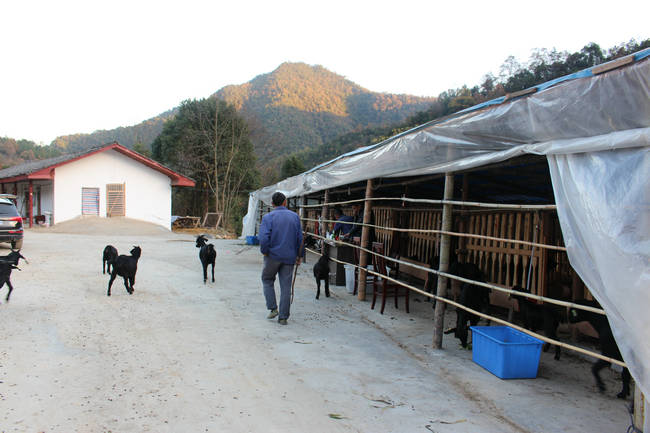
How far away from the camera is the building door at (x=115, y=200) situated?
2434 cm

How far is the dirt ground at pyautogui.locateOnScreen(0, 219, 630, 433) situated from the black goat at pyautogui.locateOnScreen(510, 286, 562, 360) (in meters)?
0.35

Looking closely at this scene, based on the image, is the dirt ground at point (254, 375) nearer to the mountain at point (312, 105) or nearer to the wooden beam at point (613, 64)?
the wooden beam at point (613, 64)

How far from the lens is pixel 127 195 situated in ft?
81.5

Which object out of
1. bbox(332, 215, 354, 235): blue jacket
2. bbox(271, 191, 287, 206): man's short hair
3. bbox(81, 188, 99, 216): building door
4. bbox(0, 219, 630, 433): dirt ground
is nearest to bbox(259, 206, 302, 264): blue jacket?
bbox(271, 191, 287, 206): man's short hair

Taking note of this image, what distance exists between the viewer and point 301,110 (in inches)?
2744

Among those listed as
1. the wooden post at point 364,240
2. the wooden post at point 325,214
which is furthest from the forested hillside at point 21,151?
the wooden post at point 364,240

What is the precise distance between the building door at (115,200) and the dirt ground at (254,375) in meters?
18.6

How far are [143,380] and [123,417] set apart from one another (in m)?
0.71

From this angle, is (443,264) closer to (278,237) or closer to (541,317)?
(541,317)

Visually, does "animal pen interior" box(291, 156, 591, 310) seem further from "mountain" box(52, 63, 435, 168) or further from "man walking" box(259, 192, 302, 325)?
"mountain" box(52, 63, 435, 168)

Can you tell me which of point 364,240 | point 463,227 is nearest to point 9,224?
point 364,240

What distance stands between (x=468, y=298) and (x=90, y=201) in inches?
945

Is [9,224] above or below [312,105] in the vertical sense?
below

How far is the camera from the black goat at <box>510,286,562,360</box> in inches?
180
